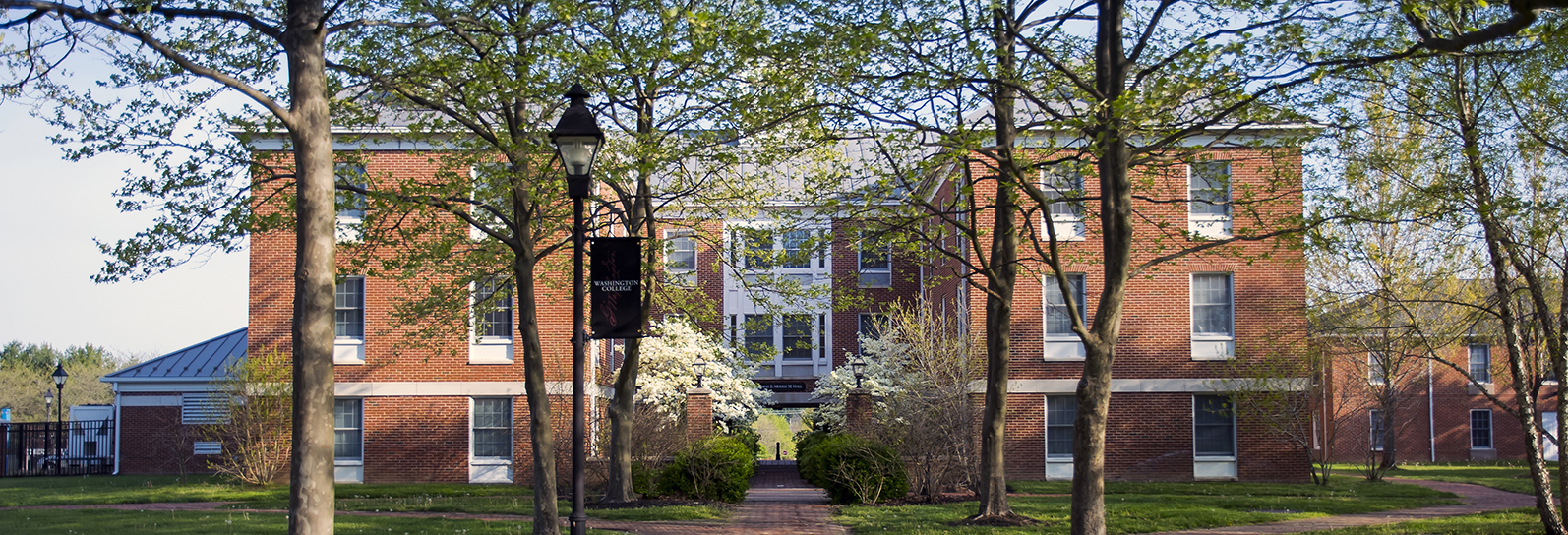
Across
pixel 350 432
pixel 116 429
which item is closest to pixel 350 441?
pixel 350 432

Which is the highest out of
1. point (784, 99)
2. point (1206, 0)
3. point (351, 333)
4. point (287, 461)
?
point (1206, 0)

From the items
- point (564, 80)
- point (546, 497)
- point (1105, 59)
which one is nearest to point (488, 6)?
point (564, 80)

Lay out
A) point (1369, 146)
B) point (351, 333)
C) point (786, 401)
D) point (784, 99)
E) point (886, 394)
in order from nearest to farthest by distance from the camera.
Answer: point (784, 99) → point (1369, 146) → point (886, 394) → point (351, 333) → point (786, 401)

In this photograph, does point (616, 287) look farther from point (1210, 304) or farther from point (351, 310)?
point (1210, 304)

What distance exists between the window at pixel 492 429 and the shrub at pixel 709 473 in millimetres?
6875

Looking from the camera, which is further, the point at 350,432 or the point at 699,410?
the point at 699,410

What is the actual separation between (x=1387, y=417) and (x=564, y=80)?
2544cm

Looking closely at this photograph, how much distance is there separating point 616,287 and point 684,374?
64.0ft

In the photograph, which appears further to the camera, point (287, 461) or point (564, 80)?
point (287, 461)

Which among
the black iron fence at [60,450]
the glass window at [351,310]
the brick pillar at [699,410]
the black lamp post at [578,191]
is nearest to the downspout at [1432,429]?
the brick pillar at [699,410]

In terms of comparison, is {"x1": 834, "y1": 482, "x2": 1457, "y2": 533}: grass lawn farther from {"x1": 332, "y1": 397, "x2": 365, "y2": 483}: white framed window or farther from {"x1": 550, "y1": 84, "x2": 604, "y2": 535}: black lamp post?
{"x1": 332, "y1": 397, "x2": 365, "y2": 483}: white framed window

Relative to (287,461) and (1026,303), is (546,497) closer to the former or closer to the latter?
(287,461)

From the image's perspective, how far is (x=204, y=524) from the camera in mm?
14758

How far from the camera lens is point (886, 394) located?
23.3 m
